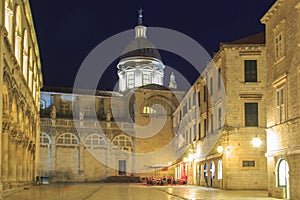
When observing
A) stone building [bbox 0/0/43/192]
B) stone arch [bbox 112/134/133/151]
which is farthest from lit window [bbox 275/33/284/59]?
stone arch [bbox 112/134/133/151]

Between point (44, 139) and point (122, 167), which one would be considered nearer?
point (44, 139)

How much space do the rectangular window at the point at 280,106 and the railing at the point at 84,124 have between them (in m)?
44.4

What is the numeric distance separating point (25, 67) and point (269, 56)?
55.1ft

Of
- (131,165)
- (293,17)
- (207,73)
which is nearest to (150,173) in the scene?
(131,165)

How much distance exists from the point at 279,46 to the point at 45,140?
44.9 m

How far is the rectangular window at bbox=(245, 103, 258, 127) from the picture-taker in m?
34.2

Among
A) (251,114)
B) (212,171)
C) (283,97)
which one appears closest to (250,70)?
(251,114)

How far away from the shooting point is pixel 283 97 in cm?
2305

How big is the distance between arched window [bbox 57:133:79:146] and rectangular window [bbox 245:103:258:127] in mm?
35040

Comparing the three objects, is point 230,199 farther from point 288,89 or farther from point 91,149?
point 91,149

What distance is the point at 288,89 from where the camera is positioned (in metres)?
22.1

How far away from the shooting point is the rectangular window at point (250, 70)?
113 feet

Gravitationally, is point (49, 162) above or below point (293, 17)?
below

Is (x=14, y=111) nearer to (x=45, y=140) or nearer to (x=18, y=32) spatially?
(x=18, y=32)
